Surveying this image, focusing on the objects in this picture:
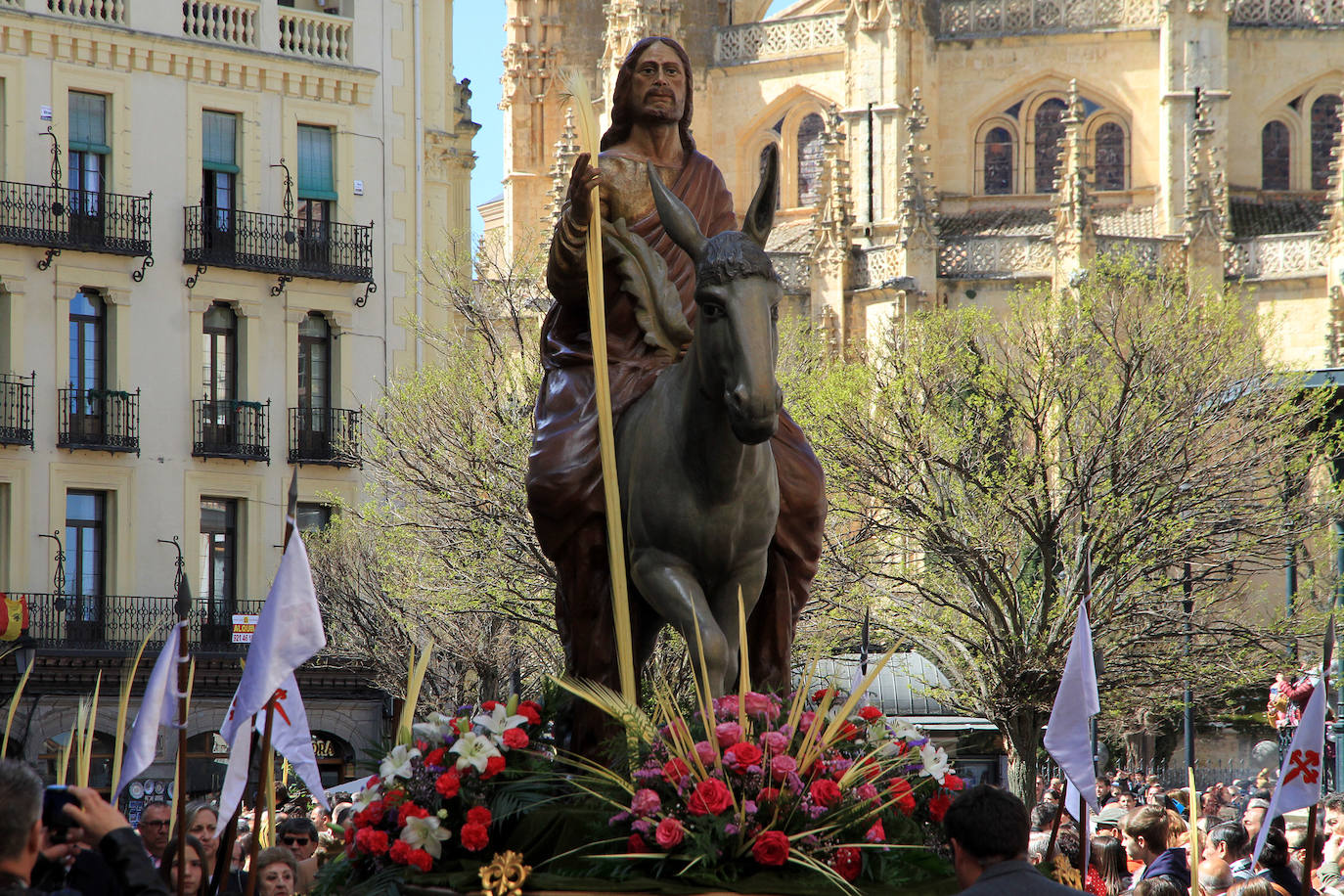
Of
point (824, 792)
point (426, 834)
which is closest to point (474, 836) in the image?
point (426, 834)

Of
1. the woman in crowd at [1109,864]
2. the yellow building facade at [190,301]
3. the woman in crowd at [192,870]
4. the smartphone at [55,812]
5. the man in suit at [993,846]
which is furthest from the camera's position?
the yellow building facade at [190,301]

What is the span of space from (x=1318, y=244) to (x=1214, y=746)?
46.3 feet

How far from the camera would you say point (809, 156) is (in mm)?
62500

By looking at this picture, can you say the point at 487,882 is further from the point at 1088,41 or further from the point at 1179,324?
the point at 1088,41

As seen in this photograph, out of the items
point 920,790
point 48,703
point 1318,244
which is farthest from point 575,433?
point 1318,244

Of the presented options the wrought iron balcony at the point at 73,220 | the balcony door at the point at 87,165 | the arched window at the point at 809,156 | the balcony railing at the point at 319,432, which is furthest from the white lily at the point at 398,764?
the arched window at the point at 809,156

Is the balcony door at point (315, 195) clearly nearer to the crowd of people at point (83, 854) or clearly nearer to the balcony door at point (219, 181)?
the balcony door at point (219, 181)

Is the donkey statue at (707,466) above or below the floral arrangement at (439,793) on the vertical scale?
above

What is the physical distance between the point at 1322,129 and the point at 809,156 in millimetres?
15278

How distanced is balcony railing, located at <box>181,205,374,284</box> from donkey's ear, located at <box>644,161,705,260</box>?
32157 millimetres

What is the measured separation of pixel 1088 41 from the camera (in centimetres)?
5988

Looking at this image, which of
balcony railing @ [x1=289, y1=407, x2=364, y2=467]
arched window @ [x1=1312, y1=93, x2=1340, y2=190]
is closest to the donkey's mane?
balcony railing @ [x1=289, y1=407, x2=364, y2=467]

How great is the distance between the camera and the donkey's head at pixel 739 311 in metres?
6.48

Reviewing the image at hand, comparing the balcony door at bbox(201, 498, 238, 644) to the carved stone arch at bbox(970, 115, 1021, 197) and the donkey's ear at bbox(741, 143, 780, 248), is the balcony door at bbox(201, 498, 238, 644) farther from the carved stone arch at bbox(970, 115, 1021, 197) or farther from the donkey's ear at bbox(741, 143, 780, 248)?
the donkey's ear at bbox(741, 143, 780, 248)
